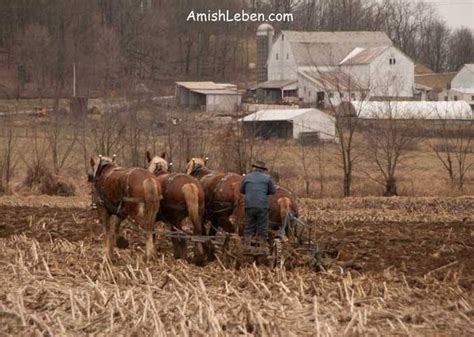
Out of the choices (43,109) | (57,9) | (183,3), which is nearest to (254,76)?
(183,3)

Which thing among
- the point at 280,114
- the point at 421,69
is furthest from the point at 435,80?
the point at 280,114

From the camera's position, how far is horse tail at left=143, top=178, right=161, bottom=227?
1628 centimetres

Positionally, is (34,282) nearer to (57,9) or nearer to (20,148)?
(20,148)

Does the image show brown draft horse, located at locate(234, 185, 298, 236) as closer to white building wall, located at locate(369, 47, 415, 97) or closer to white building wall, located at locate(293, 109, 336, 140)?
white building wall, located at locate(293, 109, 336, 140)

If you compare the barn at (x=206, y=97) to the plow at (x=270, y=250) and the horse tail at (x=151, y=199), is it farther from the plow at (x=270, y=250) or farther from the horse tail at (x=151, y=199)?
the plow at (x=270, y=250)

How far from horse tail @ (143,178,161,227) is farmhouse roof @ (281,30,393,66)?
204ft

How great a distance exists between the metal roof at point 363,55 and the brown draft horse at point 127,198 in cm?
5826

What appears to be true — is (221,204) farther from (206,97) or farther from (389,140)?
(206,97)

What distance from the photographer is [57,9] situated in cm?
8356

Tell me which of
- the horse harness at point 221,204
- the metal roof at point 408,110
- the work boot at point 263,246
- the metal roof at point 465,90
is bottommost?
the work boot at point 263,246

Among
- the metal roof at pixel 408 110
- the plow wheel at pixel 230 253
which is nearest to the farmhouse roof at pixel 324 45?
the metal roof at pixel 408 110

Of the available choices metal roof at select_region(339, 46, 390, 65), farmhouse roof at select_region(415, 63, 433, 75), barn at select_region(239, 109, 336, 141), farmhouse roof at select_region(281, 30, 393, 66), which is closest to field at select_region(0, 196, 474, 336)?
barn at select_region(239, 109, 336, 141)

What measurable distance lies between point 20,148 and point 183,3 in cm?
5347

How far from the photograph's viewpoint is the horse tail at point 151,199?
16.3 meters
